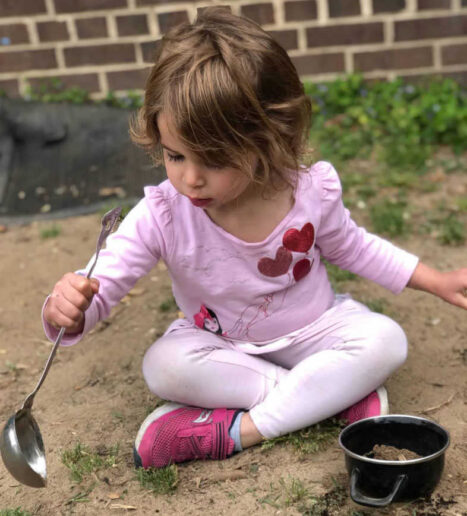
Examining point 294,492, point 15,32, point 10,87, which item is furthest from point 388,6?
point 294,492

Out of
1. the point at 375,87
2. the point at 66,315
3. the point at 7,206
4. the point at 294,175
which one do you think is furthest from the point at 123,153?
the point at 66,315

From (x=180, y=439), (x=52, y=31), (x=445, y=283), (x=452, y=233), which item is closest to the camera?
(x=180, y=439)

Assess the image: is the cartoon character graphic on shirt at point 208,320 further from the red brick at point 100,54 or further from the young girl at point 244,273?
the red brick at point 100,54

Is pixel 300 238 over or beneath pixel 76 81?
over

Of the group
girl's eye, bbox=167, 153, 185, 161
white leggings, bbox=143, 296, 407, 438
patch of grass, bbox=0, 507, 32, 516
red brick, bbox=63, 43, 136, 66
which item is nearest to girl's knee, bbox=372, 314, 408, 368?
white leggings, bbox=143, 296, 407, 438

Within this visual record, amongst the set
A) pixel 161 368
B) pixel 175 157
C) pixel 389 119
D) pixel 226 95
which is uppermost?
pixel 226 95

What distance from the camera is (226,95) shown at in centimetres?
165

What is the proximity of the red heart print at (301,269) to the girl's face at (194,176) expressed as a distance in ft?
1.02

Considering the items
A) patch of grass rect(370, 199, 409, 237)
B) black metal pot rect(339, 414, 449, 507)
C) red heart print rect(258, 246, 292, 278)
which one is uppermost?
red heart print rect(258, 246, 292, 278)

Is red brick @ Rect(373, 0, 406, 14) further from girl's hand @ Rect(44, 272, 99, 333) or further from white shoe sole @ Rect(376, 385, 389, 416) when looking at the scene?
girl's hand @ Rect(44, 272, 99, 333)

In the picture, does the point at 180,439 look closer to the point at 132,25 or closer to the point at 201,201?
the point at 201,201

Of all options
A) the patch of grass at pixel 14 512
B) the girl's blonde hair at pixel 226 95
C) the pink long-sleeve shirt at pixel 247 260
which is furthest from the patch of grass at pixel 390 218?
the patch of grass at pixel 14 512

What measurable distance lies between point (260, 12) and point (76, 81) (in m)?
1.05

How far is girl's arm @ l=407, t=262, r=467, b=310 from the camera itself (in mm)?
1979
